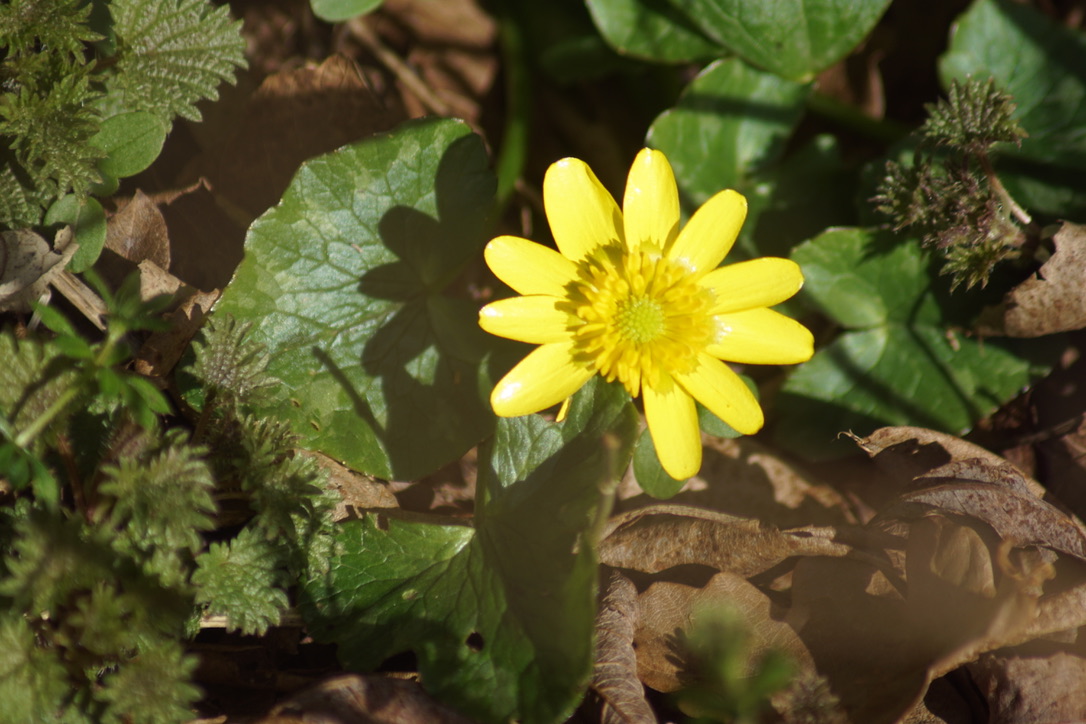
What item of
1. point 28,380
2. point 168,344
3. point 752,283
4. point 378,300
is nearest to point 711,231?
point 752,283

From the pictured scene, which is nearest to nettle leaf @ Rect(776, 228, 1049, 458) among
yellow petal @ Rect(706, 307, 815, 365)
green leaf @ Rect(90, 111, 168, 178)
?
yellow petal @ Rect(706, 307, 815, 365)

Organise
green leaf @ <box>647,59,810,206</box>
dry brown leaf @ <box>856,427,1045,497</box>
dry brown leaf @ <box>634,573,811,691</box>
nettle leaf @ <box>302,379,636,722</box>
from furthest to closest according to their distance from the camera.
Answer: green leaf @ <box>647,59,810,206</box> < dry brown leaf @ <box>856,427,1045,497</box> < dry brown leaf @ <box>634,573,811,691</box> < nettle leaf @ <box>302,379,636,722</box>

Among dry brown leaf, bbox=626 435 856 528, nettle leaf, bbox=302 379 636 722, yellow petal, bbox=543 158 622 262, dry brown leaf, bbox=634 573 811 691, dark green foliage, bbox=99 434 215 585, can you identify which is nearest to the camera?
dark green foliage, bbox=99 434 215 585

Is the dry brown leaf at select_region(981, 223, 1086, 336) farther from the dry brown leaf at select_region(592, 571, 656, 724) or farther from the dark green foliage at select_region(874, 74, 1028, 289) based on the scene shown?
the dry brown leaf at select_region(592, 571, 656, 724)

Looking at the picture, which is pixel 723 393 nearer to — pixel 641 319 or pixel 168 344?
pixel 641 319

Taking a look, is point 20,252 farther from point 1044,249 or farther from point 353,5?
point 1044,249

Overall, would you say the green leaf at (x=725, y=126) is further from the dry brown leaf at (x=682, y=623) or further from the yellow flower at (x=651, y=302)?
the dry brown leaf at (x=682, y=623)

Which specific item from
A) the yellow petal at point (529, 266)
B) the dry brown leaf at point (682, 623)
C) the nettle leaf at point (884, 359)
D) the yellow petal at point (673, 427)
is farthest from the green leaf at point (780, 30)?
the dry brown leaf at point (682, 623)
